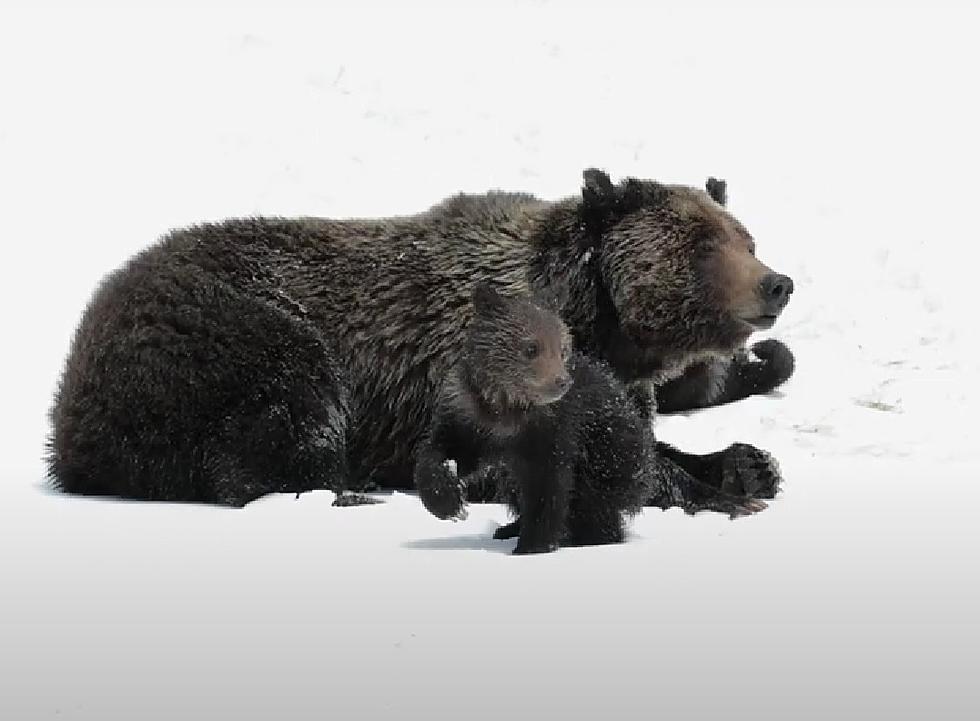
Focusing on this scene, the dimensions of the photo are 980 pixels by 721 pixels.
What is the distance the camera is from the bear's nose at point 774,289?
7.92 meters

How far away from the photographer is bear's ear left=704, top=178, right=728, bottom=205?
884cm

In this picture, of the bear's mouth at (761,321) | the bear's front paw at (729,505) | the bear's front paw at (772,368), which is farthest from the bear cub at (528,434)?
the bear's front paw at (772,368)

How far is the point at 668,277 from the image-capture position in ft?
26.7

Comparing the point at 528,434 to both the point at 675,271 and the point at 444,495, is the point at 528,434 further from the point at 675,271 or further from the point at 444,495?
the point at 675,271

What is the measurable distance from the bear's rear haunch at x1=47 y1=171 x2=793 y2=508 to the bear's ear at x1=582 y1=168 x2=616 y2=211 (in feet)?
0.03

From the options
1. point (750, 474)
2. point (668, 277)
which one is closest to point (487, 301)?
point (668, 277)

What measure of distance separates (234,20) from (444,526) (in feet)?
39.6

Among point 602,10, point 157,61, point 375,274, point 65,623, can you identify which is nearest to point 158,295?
point 375,274

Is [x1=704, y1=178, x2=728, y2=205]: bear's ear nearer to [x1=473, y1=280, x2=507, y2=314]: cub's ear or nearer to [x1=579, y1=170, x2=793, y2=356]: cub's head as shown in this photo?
[x1=579, y1=170, x2=793, y2=356]: cub's head

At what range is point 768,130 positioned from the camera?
55.1 ft

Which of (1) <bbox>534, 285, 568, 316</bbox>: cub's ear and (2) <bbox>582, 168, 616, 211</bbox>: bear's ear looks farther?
(2) <bbox>582, 168, 616, 211</bbox>: bear's ear

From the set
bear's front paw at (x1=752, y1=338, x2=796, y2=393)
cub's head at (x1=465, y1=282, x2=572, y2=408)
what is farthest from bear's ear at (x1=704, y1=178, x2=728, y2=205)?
bear's front paw at (x1=752, y1=338, x2=796, y2=393)

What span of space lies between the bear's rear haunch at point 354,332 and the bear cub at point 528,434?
1197 millimetres

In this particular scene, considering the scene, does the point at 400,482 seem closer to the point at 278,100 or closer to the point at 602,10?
the point at 278,100
